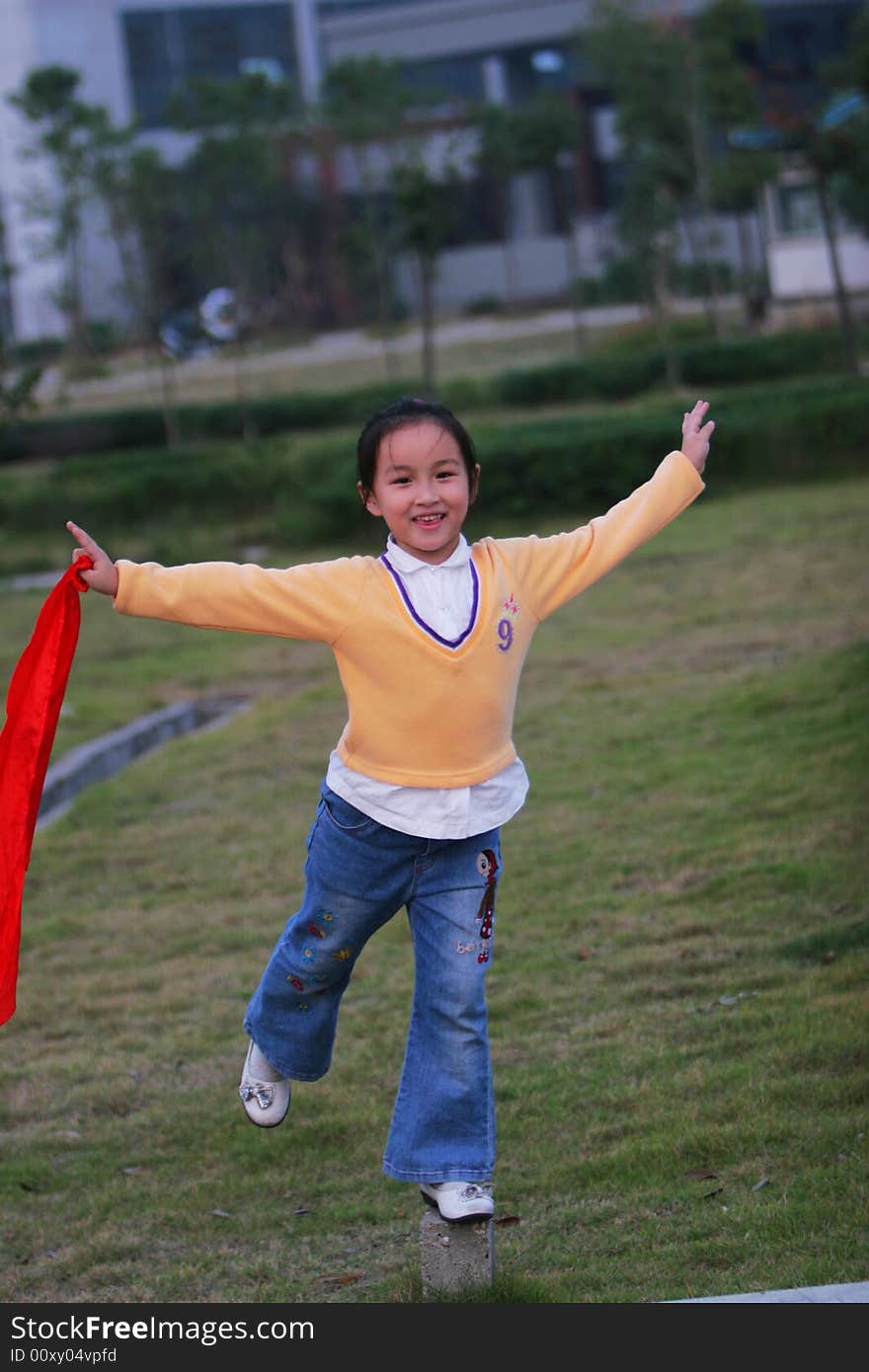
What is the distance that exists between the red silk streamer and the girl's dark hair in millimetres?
635

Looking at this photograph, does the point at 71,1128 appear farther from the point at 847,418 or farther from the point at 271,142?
the point at 271,142

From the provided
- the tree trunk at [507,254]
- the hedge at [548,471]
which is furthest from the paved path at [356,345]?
the hedge at [548,471]

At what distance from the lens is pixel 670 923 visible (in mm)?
5801

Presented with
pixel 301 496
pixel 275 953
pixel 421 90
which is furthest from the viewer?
pixel 421 90

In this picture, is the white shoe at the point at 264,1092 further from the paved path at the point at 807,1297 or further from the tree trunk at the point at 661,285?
the tree trunk at the point at 661,285

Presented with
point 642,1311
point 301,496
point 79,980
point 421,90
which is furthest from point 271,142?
point 642,1311

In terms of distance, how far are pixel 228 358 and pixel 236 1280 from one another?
125ft

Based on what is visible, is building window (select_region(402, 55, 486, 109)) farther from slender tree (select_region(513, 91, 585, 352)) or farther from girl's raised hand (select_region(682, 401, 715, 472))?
girl's raised hand (select_region(682, 401, 715, 472))

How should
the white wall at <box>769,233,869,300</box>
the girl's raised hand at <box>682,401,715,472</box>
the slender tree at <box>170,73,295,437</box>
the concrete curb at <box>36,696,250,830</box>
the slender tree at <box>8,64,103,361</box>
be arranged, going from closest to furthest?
the girl's raised hand at <box>682,401,715,472</box>
the concrete curb at <box>36,696,250,830</box>
the white wall at <box>769,233,869,300</box>
the slender tree at <box>8,64,103,361</box>
the slender tree at <box>170,73,295,437</box>

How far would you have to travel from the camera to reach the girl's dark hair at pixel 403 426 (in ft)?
11.0

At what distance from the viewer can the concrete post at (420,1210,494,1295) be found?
3.19 meters

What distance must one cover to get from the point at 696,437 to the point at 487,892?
107 centimetres

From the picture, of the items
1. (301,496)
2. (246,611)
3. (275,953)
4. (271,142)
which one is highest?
(271,142)

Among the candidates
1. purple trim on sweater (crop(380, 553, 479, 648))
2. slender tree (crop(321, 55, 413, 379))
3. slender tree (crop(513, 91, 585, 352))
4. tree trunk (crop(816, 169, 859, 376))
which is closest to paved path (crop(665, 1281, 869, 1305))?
purple trim on sweater (crop(380, 553, 479, 648))
